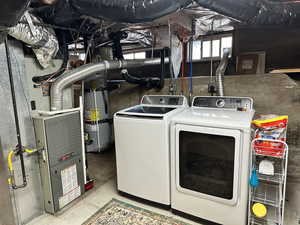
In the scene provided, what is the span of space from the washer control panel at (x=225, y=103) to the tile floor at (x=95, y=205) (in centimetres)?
126

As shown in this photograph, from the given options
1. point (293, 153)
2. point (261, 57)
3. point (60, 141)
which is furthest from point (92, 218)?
point (261, 57)

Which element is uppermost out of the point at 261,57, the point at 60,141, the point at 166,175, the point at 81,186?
the point at 261,57

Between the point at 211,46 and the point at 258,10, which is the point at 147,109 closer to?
the point at 258,10

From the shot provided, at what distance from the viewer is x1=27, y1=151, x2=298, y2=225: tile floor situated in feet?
6.66

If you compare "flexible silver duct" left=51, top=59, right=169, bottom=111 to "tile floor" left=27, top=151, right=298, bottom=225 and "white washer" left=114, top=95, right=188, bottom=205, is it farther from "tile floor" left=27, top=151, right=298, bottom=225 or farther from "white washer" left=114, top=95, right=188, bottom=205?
"tile floor" left=27, top=151, right=298, bottom=225

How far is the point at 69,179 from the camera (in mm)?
2209

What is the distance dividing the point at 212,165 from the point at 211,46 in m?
2.52

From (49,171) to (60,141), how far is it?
33 cm

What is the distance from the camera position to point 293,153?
2369mm

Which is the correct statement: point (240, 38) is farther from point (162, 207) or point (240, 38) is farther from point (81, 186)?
point (81, 186)

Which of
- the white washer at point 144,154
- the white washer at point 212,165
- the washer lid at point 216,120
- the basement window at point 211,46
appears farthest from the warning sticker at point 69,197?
the basement window at point 211,46

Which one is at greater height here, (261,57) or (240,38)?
(240,38)

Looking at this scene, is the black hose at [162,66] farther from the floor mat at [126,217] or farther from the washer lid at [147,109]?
the floor mat at [126,217]

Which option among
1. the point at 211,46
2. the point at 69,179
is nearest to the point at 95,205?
the point at 69,179
